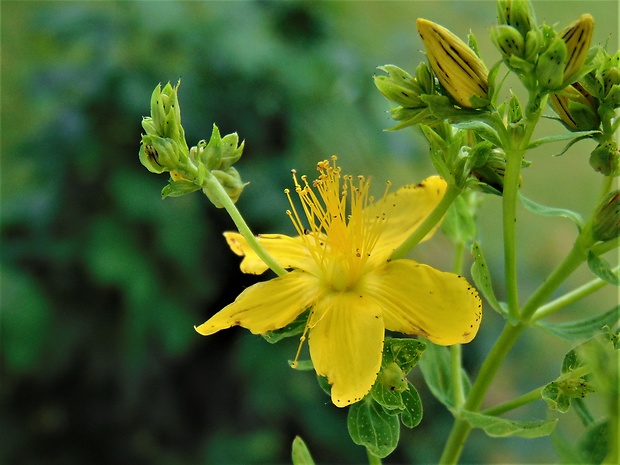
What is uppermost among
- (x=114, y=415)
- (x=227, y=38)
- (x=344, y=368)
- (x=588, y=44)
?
(x=588, y=44)

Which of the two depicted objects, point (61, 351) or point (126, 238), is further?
point (61, 351)

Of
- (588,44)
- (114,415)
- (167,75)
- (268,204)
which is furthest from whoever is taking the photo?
(114,415)

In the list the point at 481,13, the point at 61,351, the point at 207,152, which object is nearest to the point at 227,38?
the point at 481,13

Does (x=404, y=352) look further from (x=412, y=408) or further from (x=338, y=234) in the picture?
(x=338, y=234)

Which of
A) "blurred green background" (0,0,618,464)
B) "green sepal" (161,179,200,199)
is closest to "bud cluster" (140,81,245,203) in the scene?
"green sepal" (161,179,200,199)

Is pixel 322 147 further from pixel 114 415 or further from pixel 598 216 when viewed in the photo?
pixel 598 216

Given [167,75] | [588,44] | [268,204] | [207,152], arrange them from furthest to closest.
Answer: [167,75]
[268,204]
[207,152]
[588,44]

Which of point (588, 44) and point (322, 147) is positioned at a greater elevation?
Answer: point (588, 44)

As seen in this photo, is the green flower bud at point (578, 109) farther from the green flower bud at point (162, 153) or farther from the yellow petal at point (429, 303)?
the green flower bud at point (162, 153)
